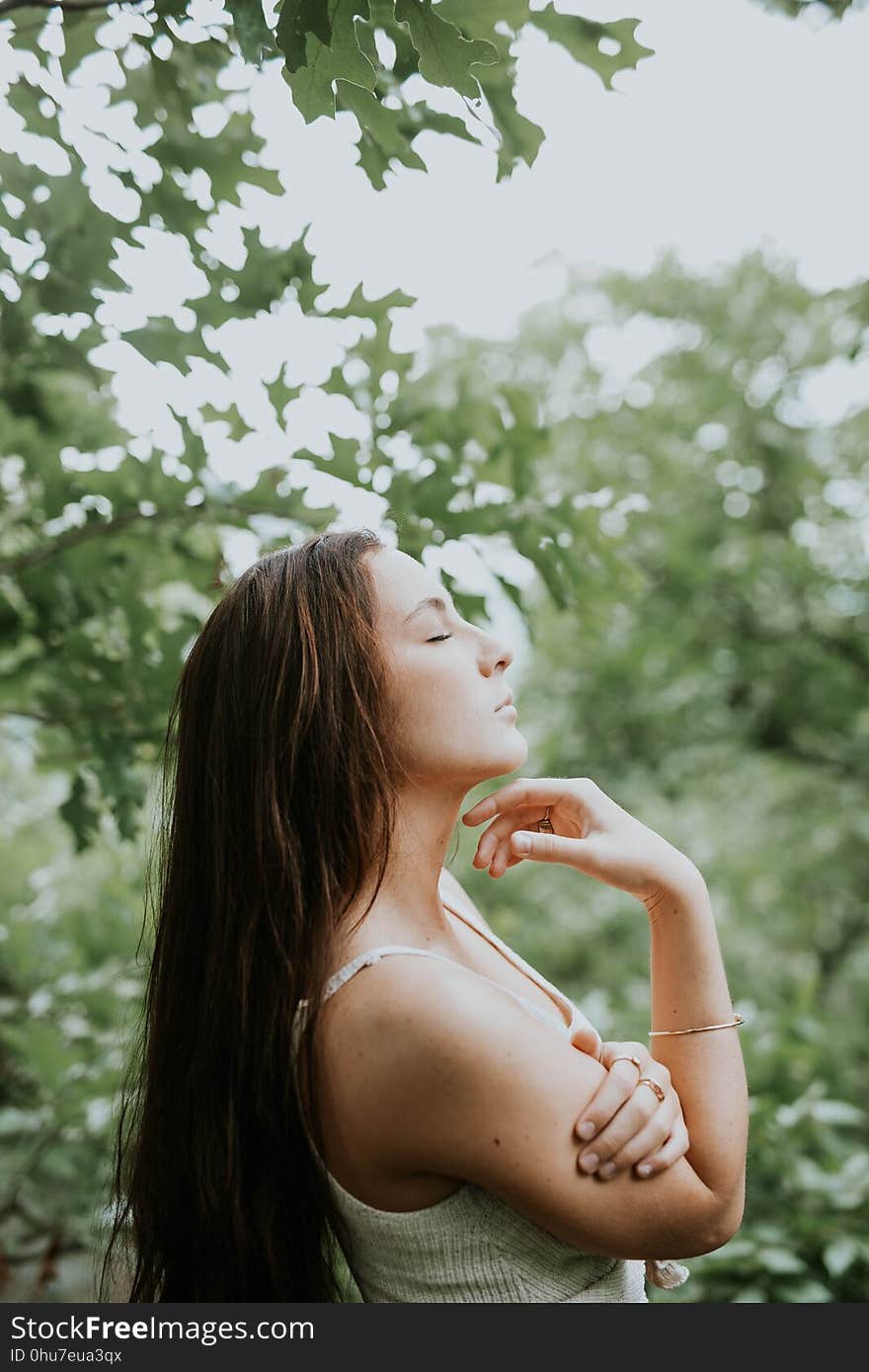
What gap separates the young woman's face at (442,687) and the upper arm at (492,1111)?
264mm

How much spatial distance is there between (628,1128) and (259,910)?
1.61 feet

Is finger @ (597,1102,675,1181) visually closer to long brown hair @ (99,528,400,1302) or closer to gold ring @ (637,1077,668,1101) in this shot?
gold ring @ (637,1077,668,1101)

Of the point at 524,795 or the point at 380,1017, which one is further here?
the point at 524,795

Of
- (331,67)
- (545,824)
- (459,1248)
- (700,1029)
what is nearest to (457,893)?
(545,824)

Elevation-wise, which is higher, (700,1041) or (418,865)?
(418,865)

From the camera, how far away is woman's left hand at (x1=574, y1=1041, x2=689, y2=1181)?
3.71 feet

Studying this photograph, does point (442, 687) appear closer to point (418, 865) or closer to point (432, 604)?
point (432, 604)

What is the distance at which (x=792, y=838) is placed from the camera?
7129 millimetres

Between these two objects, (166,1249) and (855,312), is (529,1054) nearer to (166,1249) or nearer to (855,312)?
(166,1249)

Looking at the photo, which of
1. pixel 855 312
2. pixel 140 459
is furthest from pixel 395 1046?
pixel 855 312

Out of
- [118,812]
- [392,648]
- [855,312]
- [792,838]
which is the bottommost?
[792,838]

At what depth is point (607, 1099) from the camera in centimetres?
116

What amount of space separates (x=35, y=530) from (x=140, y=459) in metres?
0.25

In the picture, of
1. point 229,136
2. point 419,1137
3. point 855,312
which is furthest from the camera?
point 855,312
